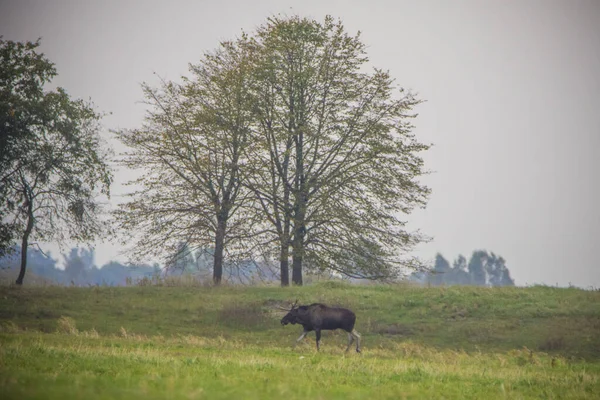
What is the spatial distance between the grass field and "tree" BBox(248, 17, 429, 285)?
9.50 feet

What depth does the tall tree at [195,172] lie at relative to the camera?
129 ft

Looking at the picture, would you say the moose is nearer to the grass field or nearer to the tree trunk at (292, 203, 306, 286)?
the grass field

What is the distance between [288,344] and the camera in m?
27.0

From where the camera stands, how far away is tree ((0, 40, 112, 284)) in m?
37.1

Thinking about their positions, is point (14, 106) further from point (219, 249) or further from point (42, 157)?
point (219, 249)

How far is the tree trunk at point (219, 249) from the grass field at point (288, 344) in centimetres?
292

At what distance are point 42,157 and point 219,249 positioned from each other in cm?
1215

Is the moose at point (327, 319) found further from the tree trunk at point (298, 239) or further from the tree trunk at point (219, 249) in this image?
the tree trunk at point (219, 249)

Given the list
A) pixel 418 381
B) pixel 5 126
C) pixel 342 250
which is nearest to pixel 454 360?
pixel 418 381

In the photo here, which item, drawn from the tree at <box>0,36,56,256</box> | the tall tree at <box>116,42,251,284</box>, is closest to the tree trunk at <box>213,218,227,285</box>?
the tall tree at <box>116,42,251,284</box>

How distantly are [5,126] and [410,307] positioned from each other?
25.5 m

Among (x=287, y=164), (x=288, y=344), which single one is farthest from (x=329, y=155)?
(x=288, y=344)

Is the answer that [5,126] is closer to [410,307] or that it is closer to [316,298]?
[316,298]

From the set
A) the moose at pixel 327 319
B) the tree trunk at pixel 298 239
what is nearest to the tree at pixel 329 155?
the tree trunk at pixel 298 239
